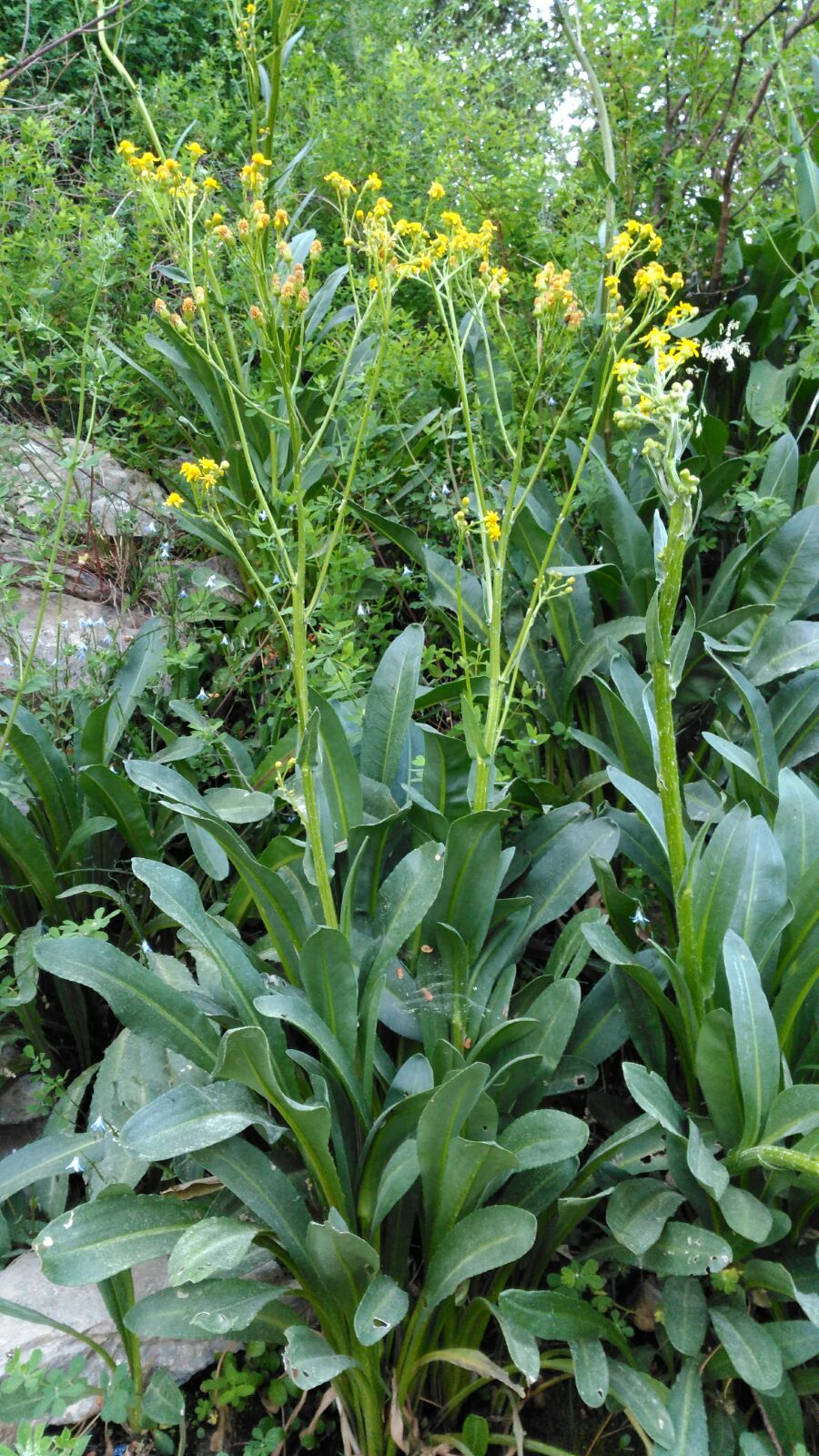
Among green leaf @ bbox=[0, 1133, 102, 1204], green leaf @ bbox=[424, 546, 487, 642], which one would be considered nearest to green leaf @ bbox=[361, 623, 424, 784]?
green leaf @ bbox=[424, 546, 487, 642]

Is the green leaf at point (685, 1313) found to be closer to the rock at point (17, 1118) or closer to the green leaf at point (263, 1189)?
the green leaf at point (263, 1189)

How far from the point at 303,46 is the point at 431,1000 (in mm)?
4220

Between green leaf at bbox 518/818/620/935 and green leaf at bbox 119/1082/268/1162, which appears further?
green leaf at bbox 518/818/620/935

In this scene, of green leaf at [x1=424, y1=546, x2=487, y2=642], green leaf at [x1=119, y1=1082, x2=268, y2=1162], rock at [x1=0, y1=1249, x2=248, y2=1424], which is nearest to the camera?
green leaf at [x1=119, y1=1082, x2=268, y2=1162]

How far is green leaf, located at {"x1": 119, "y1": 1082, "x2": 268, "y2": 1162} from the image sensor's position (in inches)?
62.3

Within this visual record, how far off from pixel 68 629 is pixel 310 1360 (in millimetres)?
2117

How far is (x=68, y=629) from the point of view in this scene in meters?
3.08

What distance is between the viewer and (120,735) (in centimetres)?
259

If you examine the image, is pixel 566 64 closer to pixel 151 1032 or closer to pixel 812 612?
pixel 812 612

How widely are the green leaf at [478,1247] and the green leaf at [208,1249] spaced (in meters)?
0.29

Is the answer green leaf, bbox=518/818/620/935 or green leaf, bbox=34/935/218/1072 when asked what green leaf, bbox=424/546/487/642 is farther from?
green leaf, bbox=34/935/218/1072

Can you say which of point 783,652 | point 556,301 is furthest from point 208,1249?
point 783,652

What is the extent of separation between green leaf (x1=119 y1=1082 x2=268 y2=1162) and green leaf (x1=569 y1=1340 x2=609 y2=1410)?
23.6 inches

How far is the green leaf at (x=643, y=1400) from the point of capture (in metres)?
1.60
